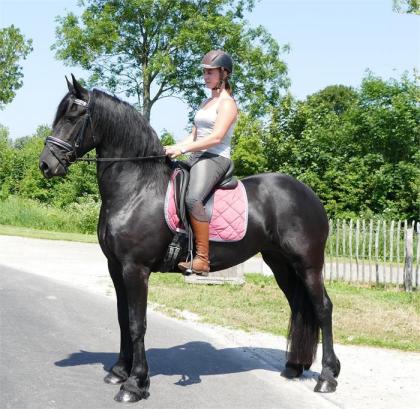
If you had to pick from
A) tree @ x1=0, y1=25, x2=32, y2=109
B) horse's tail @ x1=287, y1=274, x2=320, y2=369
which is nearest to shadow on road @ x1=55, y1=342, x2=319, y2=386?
horse's tail @ x1=287, y1=274, x2=320, y2=369

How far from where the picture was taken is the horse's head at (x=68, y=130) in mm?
5492

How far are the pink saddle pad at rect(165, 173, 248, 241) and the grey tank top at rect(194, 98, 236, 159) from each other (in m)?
0.39

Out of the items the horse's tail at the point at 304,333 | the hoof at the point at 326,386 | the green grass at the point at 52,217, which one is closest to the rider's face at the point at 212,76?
the horse's tail at the point at 304,333

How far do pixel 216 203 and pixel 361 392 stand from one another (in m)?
2.29

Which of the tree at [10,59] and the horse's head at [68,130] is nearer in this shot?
the horse's head at [68,130]

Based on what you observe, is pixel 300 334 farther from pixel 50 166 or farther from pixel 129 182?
pixel 50 166

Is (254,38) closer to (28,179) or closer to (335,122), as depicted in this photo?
(335,122)

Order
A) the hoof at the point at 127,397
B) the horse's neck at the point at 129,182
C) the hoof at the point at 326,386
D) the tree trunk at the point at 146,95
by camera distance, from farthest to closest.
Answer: the tree trunk at the point at 146,95 → the hoof at the point at 326,386 → the horse's neck at the point at 129,182 → the hoof at the point at 127,397

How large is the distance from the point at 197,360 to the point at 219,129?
9.24 ft

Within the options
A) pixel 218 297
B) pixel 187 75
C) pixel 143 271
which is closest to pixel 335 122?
pixel 187 75

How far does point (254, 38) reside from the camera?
110 ft

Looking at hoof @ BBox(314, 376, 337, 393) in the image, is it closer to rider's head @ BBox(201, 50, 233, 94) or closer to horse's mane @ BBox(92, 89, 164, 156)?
horse's mane @ BBox(92, 89, 164, 156)

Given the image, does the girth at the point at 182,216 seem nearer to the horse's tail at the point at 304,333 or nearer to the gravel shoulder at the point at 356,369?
the horse's tail at the point at 304,333

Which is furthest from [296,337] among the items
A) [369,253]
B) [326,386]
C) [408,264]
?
[369,253]
